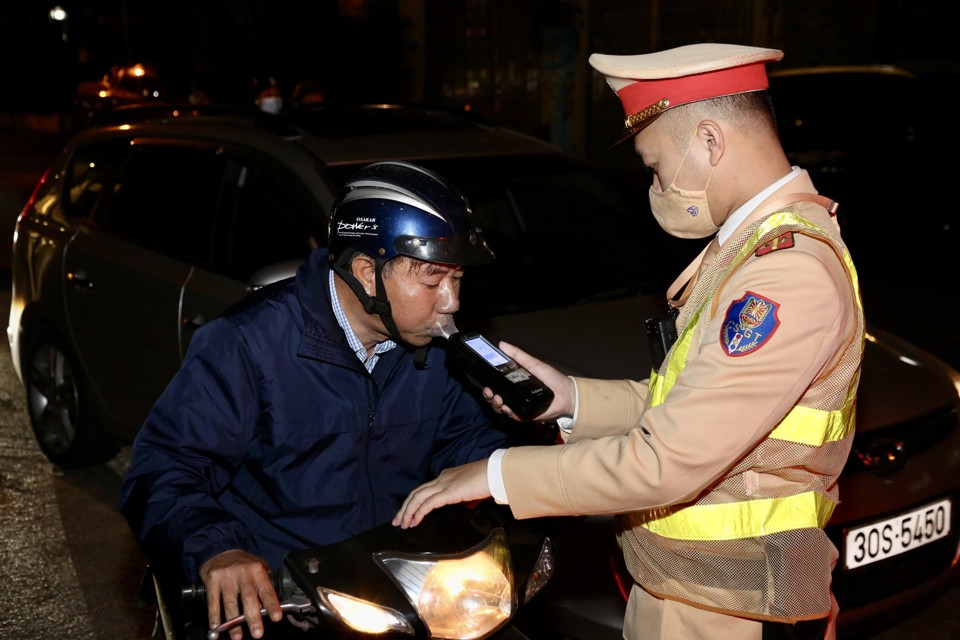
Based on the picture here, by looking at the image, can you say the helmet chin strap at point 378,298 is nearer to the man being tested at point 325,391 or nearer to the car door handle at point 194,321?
the man being tested at point 325,391

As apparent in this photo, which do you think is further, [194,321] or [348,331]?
[194,321]

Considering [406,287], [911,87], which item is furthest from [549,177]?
[911,87]

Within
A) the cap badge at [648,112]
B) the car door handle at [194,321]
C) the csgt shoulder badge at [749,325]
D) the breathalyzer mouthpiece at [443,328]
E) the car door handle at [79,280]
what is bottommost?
the car door handle at [79,280]

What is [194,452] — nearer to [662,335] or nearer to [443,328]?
[443,328]

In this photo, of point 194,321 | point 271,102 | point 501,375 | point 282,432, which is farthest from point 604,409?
point 271,102

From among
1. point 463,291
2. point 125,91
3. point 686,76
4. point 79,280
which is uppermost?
point 686,76

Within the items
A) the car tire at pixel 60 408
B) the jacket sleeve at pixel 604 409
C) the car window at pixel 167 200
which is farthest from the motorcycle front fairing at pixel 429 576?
the car tire at pixel 60 408

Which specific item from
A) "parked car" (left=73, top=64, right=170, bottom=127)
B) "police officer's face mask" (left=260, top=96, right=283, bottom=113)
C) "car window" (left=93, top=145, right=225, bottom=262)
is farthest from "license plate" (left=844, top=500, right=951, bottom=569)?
"parked car" (left=73, top=64, right=170, bottom=127)

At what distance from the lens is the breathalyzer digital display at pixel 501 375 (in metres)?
2.16

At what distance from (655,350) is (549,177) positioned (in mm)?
2694

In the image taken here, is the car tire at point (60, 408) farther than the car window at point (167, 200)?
Yes

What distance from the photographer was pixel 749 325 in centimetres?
188

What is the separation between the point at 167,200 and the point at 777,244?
12.4 ft

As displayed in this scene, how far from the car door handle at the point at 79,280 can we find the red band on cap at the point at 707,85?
371 cm
